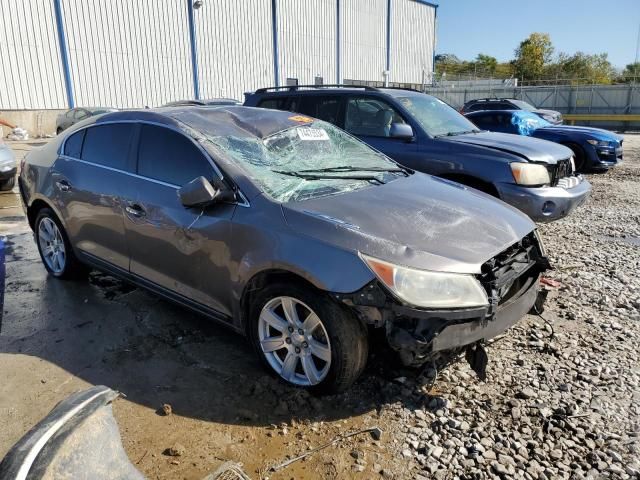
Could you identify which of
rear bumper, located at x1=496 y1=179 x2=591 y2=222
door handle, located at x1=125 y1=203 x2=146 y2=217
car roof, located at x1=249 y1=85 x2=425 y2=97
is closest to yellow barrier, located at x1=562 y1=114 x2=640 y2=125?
car roof, located at x1=249 y1=85 x2=425 y2=97

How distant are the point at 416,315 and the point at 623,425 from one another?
1.35m

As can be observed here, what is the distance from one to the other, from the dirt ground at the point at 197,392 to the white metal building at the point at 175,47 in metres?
20.8

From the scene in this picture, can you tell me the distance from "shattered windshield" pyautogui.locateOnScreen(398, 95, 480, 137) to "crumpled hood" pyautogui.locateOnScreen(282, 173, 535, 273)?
2787 mm

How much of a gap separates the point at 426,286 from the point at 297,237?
0.76m

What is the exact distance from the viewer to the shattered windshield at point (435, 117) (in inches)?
243

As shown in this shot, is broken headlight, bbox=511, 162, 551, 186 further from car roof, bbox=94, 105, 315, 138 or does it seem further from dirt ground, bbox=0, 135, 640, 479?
car roof, bbox=94, 105, 315, 138

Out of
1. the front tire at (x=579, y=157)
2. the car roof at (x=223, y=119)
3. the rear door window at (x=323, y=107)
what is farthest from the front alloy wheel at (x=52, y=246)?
the front tire at (x=579, y=157)

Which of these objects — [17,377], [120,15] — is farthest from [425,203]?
[120,15]

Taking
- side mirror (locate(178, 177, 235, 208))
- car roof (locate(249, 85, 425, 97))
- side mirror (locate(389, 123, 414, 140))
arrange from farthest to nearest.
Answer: car roof (locate(249, 85, 425, 97)), side mirror (locate(389, 123, 414, 140)), side mirror (locate(178, 177, 235, 208))

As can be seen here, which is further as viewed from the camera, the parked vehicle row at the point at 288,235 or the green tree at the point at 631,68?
the green tree at the point at 631,68

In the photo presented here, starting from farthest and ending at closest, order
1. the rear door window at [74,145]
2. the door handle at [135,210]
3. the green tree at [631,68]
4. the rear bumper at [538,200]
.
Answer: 1. the green tree at [631,68]
2. the rear bumper at [538,200]
3. the rear door window at [74,145]
4. the door handle at [135,210]

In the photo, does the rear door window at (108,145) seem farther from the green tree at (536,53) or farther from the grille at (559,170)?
the green tree at (536,53)

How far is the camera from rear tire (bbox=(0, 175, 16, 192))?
9.43m

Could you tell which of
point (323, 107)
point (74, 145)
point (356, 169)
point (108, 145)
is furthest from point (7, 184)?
point (356, 169)
